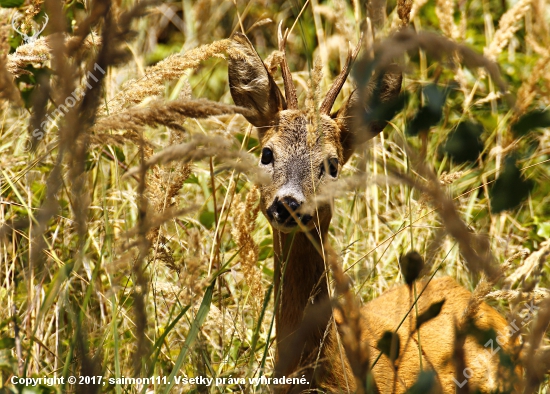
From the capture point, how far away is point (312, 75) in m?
2.27

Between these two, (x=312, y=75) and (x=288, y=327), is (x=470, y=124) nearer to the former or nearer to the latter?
(x=312, y=75)

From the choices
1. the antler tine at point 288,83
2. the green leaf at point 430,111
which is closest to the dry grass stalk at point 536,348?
the green leaf at point 430,111

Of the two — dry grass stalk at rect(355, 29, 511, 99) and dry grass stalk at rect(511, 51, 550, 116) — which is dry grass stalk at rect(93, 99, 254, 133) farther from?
dry grass stalk at rect(511, 51, 550, 116)

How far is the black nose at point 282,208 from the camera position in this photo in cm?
299

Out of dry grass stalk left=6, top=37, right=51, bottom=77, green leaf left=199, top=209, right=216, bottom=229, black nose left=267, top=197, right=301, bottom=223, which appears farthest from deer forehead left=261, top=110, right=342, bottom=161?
dry grass stalk left=6, top=37, right=51, bottom=77

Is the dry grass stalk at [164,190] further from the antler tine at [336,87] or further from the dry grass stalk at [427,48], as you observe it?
the dry grass stalk at [427,48]

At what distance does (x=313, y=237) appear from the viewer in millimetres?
3156

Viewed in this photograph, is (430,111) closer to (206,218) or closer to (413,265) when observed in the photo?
(413,265)

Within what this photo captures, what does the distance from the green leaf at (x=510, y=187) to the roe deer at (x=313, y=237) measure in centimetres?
131

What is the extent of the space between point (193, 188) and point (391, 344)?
125 inches

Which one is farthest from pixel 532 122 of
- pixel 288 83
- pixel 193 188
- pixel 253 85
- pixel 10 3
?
pixel 193 188

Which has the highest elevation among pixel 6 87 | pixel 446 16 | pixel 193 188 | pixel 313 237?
pixel 446 16

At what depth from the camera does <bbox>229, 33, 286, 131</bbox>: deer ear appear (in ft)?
11.6

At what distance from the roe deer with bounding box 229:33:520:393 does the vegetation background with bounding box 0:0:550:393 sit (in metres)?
0.16
